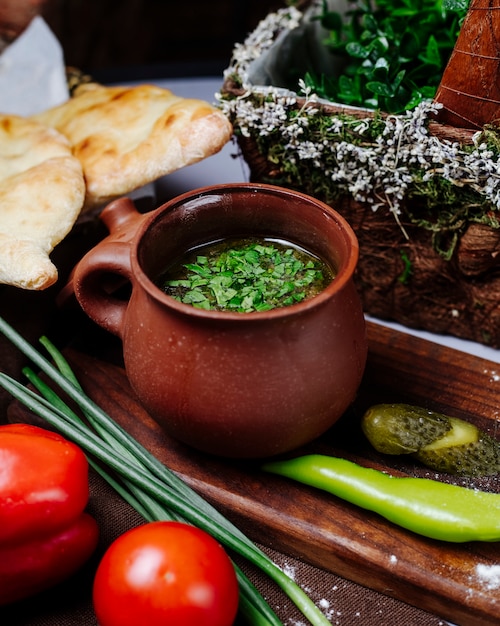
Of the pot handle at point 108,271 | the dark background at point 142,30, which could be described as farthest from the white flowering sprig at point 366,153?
the dark background at point 142,30

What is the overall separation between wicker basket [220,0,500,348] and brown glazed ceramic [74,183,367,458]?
235 millimetres

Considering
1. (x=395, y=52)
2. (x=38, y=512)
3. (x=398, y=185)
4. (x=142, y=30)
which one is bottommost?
(x=142, y=30)

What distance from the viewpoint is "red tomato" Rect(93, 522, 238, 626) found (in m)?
0.99

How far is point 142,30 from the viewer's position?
387 centimetres

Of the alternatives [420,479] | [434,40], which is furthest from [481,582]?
[434,40]

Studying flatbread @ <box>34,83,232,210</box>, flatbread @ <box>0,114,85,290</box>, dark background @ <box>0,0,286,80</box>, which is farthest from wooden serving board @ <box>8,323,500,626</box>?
dark background @ <box>0,0,286,80</box>

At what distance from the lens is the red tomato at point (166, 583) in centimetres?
99

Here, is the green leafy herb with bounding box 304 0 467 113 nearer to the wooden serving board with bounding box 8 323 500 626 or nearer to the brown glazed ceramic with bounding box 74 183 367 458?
the brown glazed ceramic with bounding box 74 183 367 458

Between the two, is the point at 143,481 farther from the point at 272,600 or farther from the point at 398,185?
the point at 398,185

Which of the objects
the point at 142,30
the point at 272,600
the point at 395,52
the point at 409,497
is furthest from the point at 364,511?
the point at 142,30

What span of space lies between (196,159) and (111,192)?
19 centimetres

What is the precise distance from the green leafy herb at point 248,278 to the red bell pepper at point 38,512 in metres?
0.32

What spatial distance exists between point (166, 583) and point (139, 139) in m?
0.98

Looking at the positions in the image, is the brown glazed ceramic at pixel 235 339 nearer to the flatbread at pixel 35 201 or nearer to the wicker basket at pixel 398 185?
the flatbread at pixel 35 201
